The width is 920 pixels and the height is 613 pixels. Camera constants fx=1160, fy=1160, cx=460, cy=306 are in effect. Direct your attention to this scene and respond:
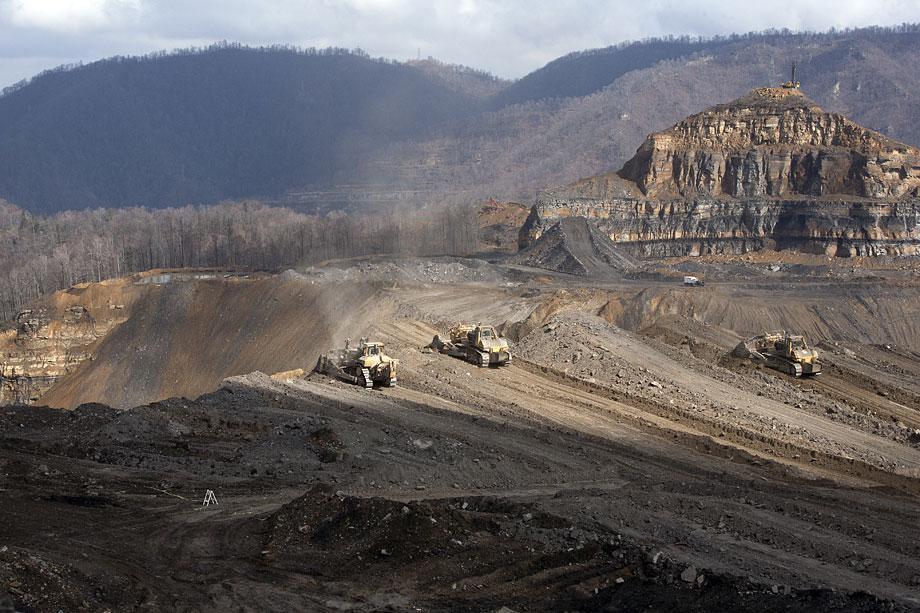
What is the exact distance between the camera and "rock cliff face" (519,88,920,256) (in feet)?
268

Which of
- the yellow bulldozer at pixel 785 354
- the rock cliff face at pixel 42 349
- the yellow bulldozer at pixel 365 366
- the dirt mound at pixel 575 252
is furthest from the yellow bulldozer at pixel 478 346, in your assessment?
the dirt mound at pixel 575 252

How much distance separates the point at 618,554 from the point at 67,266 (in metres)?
69.5

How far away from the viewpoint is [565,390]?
35812 millimetres

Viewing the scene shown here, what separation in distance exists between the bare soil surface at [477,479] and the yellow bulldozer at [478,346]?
2.00 feet

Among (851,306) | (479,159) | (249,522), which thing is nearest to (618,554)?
(249,522)

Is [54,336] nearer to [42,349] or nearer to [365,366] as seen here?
[42,349]

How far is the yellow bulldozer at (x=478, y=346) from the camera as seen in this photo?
124ft

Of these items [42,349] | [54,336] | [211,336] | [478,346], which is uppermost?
[478,346]

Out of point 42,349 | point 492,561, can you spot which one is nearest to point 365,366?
point 492,561

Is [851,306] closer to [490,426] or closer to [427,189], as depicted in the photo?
[490,426]

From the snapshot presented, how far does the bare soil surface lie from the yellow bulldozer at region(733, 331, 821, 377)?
0.58 metres

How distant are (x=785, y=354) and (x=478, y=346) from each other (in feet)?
36.0

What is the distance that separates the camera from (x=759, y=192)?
86750mm

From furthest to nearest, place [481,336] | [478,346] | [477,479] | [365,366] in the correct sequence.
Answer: [481,336], [478,346], [365,366], [477,479]
